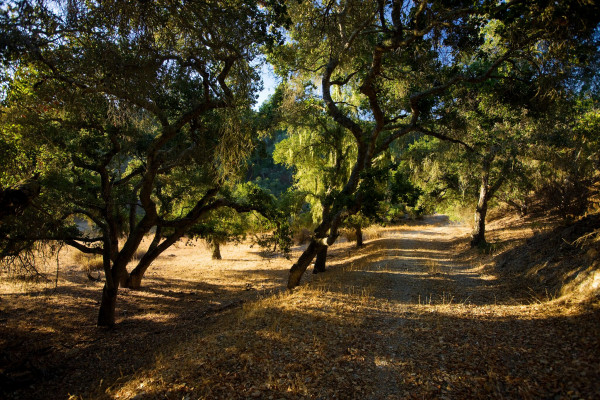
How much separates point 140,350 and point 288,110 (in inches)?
320

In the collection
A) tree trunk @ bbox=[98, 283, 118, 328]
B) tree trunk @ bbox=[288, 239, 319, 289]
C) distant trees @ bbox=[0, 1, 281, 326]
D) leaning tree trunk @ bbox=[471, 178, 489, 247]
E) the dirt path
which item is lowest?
tree trunk @ bbox=[98, 283, 118, 328]

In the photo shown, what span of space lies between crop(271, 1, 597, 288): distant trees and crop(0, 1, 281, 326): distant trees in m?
2.39

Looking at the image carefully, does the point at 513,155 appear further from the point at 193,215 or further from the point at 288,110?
the point at 193,215

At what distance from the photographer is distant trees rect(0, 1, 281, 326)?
4848 millimetres

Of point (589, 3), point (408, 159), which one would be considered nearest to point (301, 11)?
point (589, 3)

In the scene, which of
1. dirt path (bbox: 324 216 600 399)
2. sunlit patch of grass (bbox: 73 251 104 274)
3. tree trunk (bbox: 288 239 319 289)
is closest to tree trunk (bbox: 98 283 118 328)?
tree trunk (bbox: 288 239 319 289)

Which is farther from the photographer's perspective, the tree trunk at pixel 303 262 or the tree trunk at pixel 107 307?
the tree trunk at pixel 303 262

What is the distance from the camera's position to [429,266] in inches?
525

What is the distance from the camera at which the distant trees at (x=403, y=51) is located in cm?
562

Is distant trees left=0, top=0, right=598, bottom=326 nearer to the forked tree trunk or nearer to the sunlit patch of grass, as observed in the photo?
the forked tree trunk

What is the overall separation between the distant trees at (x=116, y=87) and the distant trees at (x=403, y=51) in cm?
239

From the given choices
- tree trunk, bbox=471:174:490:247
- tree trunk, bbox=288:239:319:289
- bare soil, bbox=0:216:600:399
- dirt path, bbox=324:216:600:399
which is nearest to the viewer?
dirt path, bbox=324:216:600:399

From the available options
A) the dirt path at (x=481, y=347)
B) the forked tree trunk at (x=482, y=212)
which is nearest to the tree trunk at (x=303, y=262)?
the dirt path at (x=481, y=347)

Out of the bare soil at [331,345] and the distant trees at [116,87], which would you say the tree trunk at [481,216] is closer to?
the bare soil at [331,345]
